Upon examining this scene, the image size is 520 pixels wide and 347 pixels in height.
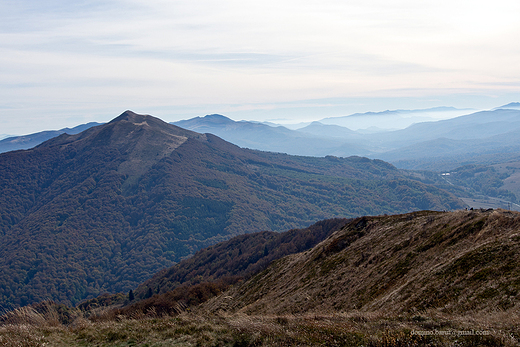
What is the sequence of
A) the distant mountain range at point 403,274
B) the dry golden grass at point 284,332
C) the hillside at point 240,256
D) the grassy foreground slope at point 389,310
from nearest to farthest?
the dry golden grass at point 284,332, the grassy foreground slope at point 389,310, the distant mountain range at point 403,274, the hillside at point 240,256

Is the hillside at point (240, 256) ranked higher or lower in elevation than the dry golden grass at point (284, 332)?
lower

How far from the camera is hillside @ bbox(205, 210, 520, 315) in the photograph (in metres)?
14.1

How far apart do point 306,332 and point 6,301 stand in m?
223

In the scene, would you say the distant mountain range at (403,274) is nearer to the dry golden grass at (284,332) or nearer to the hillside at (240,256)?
the dry golden grass at (284,332)

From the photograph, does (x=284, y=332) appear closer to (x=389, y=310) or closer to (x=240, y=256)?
(x=389, y=310)

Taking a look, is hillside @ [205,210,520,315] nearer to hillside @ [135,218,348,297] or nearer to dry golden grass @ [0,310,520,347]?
dry golden grass @ [0,310,520,347]

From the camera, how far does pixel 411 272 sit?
65.2ft

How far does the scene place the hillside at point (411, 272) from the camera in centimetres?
1408

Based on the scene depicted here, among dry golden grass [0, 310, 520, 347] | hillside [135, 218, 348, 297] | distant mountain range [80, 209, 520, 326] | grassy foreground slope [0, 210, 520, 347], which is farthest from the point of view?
hillside [135, 218, 348, 297]

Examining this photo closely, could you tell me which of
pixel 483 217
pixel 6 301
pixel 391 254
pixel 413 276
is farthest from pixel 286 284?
pixel 6 301

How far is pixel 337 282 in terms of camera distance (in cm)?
2478

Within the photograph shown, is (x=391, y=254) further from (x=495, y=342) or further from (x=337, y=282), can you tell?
(x=495, y=342)

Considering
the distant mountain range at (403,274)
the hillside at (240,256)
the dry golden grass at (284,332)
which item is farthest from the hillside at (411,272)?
the hillside at (240,256)

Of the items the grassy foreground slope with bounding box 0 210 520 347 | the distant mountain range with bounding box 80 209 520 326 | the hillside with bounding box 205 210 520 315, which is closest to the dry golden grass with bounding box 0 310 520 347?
the grassy foreground slope with bounding box 0 210 520 347
